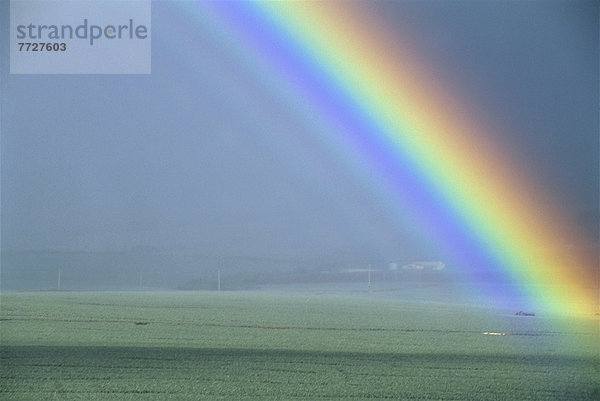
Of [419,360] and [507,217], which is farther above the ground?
[507,217]

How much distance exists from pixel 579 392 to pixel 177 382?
2.61 metres

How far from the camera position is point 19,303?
9352 millimetres

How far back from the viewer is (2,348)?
5258 millimetres

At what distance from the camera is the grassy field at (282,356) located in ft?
13.5

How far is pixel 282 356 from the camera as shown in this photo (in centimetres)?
524

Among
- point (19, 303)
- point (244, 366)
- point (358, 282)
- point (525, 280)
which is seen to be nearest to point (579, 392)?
point (244, 366)

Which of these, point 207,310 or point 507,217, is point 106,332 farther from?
point 507,217

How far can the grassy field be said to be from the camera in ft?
13.5

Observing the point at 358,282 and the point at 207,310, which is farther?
the point at 358,282

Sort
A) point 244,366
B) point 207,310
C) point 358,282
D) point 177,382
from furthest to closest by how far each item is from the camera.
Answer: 1. point 358,282
2. point 207,310
3. point 244,366
4. point 177,382

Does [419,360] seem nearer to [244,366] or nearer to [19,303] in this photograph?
[244,366]

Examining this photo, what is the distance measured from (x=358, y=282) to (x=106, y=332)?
10166 millimetres

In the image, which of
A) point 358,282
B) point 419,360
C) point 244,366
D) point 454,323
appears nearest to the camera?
point 244,366

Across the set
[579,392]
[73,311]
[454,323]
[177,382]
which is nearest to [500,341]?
[454,323]
